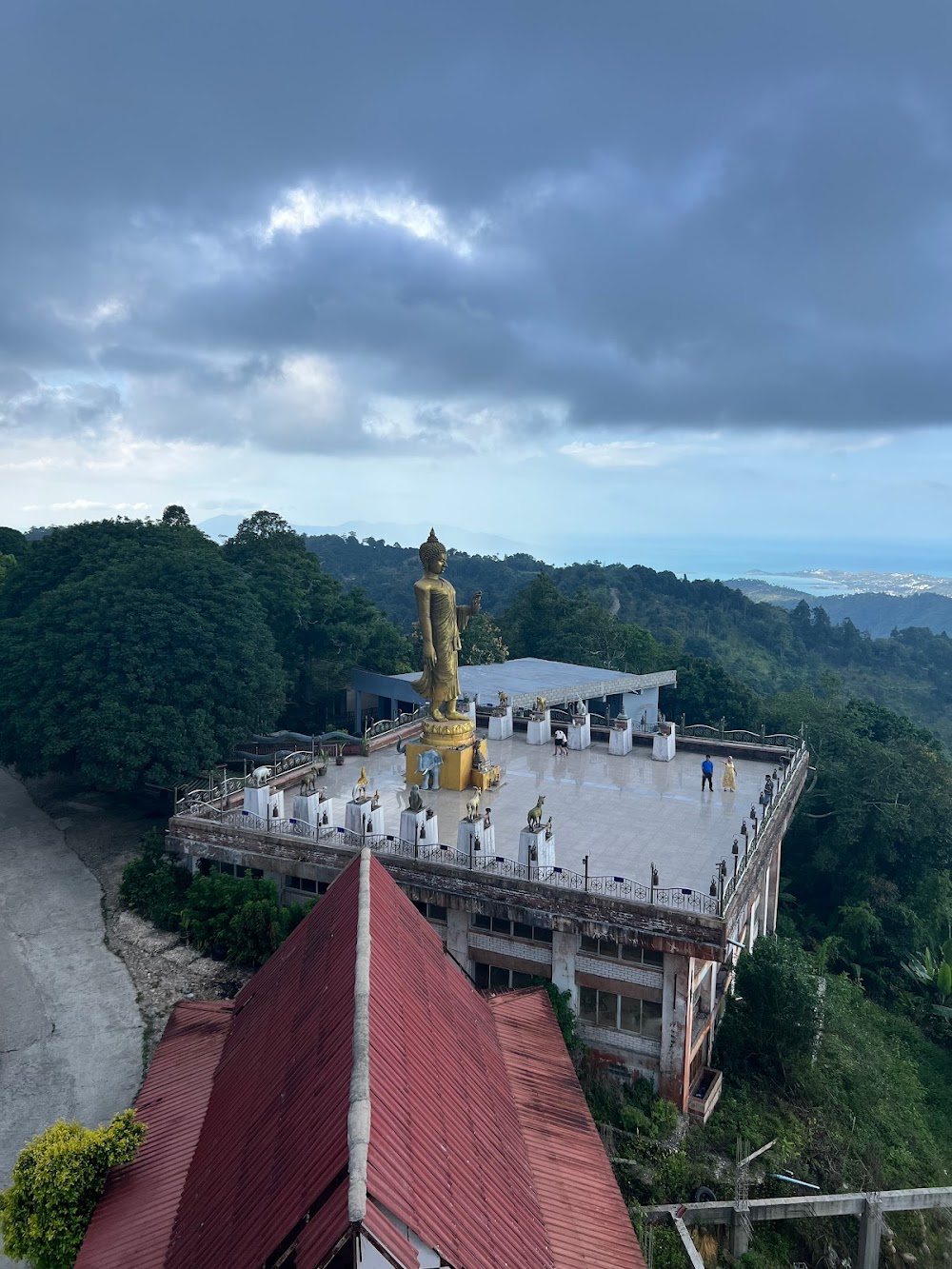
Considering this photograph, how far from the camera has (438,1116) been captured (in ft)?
29.3

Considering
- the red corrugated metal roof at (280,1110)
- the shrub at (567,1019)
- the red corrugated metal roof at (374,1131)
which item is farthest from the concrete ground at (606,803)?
the red corrugated metal roof at (280,1110)

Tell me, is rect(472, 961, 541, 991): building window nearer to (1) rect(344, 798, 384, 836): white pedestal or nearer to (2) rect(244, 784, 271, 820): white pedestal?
(1) rect(344, 798, 384, 836): white pedestal

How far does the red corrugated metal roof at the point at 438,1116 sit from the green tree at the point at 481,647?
1651 inches

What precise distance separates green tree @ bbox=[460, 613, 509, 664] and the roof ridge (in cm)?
4320

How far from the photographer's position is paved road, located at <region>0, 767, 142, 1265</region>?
53.4 feet

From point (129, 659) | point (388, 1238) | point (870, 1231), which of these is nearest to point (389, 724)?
point (129, 659)

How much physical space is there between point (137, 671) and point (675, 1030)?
20.7 meters

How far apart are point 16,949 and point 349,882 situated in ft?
47.5

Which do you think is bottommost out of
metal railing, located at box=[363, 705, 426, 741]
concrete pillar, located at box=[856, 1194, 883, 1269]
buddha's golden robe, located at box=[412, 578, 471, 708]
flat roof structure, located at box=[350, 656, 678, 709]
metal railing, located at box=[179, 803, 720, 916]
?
concrete pillar, located at box=[856, 1194, 883, 1269]

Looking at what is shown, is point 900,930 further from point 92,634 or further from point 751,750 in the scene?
point 92,634

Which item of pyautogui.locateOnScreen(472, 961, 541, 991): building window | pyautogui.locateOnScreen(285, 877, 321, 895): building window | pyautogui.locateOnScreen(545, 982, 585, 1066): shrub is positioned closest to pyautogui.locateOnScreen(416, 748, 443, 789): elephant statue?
pyautogui.locateOnScreen(285, 877, 321, 895): building window

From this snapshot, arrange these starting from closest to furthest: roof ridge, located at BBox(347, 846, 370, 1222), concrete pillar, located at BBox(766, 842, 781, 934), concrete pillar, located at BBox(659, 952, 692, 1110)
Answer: roof ridge, located at BBox(347, 846, 370, 1222)
concrete pillar, located at BBox(659, 952, 692, 1110)
concrete pillar, located at BBox(766, 842, 781, 934)

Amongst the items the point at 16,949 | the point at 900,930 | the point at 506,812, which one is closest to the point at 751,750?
the point at 900,930

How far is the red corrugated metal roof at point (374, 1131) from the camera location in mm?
7484
